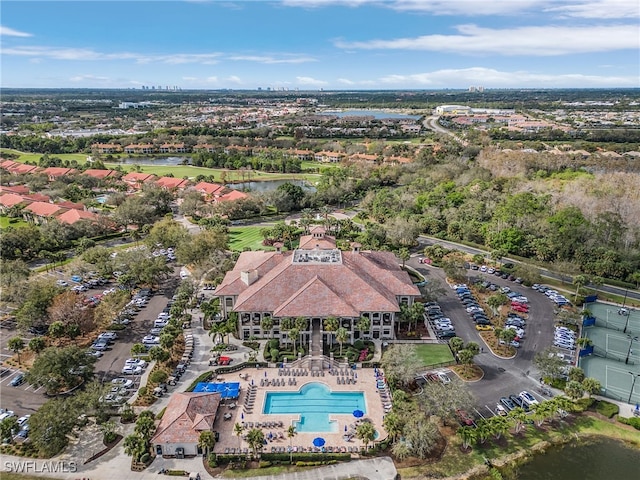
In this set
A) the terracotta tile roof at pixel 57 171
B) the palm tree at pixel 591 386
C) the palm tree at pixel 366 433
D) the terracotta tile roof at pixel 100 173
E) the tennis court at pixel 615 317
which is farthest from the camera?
the terracotta tile roof at pixel 100 173

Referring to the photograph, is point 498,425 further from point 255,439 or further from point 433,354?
point 255,439

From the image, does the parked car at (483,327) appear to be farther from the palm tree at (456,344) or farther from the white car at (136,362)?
the white car at (136,362)

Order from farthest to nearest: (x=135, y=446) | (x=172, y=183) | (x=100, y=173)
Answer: (x=100, y=173)
(x=172, y=183)
(x=135, y=446)

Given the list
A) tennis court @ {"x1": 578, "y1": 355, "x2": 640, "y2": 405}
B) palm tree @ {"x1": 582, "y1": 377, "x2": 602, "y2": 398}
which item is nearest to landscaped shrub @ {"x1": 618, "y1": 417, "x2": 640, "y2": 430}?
palm tree @ {"x1": 582, "y1": 377, "x2": 602, "y2": 398}

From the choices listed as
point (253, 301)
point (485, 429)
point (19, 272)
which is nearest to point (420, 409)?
point (485, 429)

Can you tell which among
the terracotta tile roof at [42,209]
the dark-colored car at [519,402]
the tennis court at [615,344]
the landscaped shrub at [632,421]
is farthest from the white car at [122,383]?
the terracotta tile roof at [42,209]

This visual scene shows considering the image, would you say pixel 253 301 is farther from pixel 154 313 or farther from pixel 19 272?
pixel 19 272

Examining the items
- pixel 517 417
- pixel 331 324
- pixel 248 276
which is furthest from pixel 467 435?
pixel 248 276
